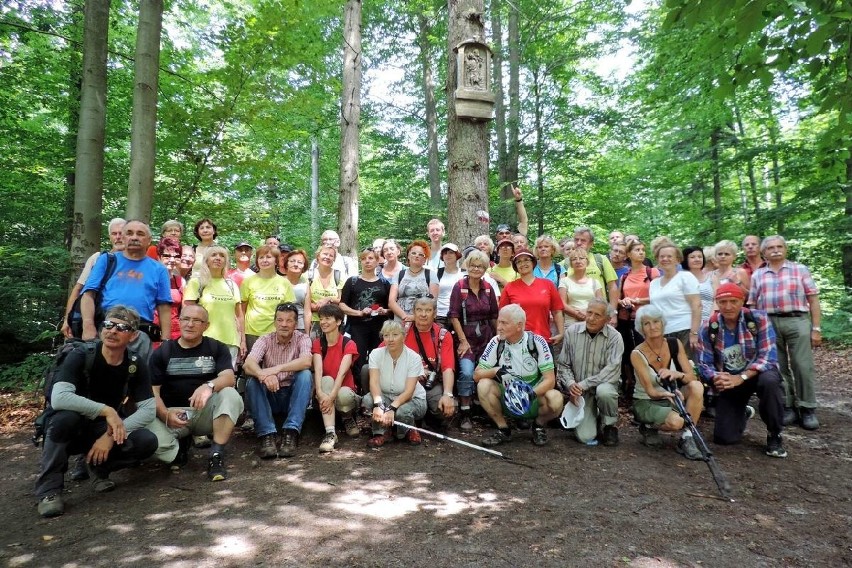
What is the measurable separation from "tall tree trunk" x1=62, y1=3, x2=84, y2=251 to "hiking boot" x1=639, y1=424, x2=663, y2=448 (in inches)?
365

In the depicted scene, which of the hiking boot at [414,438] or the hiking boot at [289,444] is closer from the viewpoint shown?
the hiking boot at [289,444]

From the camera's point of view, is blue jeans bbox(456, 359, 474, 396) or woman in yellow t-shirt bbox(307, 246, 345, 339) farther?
woman in yellow t-shirt bbox(307, 246, 345, 339)

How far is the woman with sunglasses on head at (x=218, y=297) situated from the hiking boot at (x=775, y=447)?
17.2ft

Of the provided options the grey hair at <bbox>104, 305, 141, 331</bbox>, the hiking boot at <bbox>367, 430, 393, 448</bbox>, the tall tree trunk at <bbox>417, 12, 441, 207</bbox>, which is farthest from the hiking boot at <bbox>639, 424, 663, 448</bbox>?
the tall tree trunk at <bbox>417, 12, 441, 207</bbox>

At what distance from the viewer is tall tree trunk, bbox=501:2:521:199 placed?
12.3 m

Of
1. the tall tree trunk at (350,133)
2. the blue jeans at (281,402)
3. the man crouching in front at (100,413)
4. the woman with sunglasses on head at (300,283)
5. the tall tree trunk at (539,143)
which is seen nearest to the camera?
the man crouching in front at (100,413)

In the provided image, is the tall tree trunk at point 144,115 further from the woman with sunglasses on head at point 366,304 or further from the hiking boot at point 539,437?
the hiking boot at point 539,437

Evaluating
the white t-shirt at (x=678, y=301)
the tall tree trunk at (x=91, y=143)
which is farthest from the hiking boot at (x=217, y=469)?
the white t-shirt at (x=678, y=301)

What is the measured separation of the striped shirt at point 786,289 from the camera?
529cm

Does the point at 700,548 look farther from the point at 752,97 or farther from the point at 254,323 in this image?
the point at 752,97

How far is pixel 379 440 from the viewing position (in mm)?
4594

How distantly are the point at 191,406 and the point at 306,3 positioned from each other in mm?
7428

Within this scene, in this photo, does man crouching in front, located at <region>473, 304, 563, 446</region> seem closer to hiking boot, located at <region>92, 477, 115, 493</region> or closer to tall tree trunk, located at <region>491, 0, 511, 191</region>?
hiking boot, located at <region>92, 477, 115, 493</region>

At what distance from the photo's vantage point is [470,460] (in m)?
4.20
